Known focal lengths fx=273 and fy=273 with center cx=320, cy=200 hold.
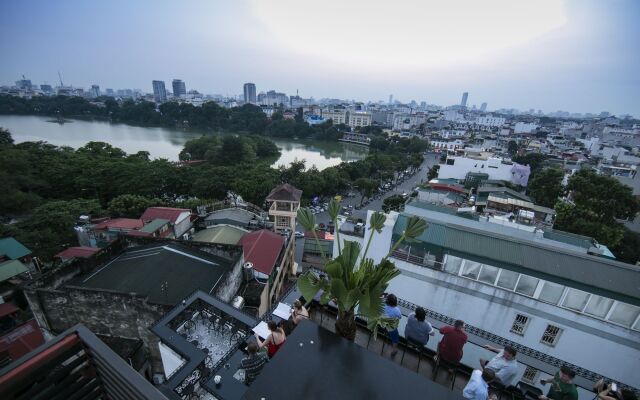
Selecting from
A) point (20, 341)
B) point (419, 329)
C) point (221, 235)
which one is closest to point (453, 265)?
point (419, 329)

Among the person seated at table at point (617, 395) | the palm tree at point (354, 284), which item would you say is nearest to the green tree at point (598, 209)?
the person seated at table at point (617, 395)

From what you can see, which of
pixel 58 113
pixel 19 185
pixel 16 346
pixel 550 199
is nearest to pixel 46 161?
pixel 19 185

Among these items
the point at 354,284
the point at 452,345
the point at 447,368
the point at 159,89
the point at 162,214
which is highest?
the point at 159,89

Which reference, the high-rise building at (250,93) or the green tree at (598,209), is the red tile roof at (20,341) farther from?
the high-rise building at (250,93)

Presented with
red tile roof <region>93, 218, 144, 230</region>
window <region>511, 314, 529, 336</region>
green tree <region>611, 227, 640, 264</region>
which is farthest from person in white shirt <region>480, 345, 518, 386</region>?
green tree <region>611, 227, 640, 264</region>

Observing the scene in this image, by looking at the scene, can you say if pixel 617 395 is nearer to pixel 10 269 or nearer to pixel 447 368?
pixel 447 368

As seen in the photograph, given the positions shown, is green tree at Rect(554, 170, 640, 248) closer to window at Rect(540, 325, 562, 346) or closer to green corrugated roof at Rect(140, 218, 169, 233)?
window at Rect(540, 325, 562, 346)
